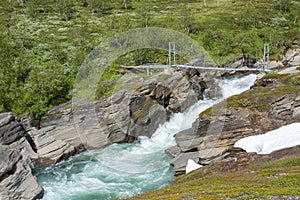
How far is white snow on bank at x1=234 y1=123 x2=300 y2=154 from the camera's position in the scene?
26.0 m

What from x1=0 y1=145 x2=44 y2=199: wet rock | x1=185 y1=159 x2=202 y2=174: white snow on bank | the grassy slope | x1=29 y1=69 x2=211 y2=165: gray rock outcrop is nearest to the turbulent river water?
x1=29 y1=69 x2=211 y2=165: gray rock outcrop

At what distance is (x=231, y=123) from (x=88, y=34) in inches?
1681

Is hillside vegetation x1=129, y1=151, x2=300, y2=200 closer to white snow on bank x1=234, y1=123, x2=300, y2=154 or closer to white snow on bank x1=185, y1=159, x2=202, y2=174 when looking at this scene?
white snow on bank x1=234, y1=123, x2=300, y2=154

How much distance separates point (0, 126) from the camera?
2995 cm

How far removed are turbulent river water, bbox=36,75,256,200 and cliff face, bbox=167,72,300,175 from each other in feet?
6.64

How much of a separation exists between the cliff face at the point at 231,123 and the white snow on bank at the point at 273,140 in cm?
111

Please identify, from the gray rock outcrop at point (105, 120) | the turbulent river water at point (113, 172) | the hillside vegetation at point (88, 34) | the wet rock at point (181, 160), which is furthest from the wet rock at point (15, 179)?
the wet rock at point (181, 160)

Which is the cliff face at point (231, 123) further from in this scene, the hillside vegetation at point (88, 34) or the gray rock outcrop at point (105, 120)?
the hillside vegetation at point (88, 34)

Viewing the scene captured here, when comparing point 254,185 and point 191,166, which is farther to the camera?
point 191,166

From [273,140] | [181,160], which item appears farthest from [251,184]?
[181,160]

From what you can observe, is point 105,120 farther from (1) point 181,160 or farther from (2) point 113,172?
(1) point 181,160

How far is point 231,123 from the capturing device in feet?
101

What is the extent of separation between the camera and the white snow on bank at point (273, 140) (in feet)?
85.3

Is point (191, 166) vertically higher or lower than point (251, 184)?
lower
